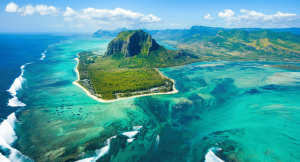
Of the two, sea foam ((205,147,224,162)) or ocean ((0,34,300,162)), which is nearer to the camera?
sea foam ((205,147,224,162))

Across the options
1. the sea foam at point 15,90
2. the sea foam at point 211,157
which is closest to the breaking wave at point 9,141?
the sea foam at point 15,90

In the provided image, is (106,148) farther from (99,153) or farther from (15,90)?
(15,90)

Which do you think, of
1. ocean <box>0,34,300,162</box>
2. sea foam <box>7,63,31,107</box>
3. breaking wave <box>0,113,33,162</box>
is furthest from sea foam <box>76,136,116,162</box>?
sea foam <box>7,63,31,107</box>

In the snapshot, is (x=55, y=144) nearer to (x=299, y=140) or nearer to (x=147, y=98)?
(x=147, y=98)

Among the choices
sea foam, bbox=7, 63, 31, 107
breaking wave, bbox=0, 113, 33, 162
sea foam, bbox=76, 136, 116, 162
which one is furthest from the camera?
sea foam, bbox=7, 63, 31, 107

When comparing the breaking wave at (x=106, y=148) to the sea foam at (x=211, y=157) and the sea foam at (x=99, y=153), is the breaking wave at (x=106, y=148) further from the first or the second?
the sea foam at (x=211, y=157)

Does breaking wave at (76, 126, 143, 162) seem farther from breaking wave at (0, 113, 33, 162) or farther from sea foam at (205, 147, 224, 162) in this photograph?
sea foam at (205, 147, 224, 162)
